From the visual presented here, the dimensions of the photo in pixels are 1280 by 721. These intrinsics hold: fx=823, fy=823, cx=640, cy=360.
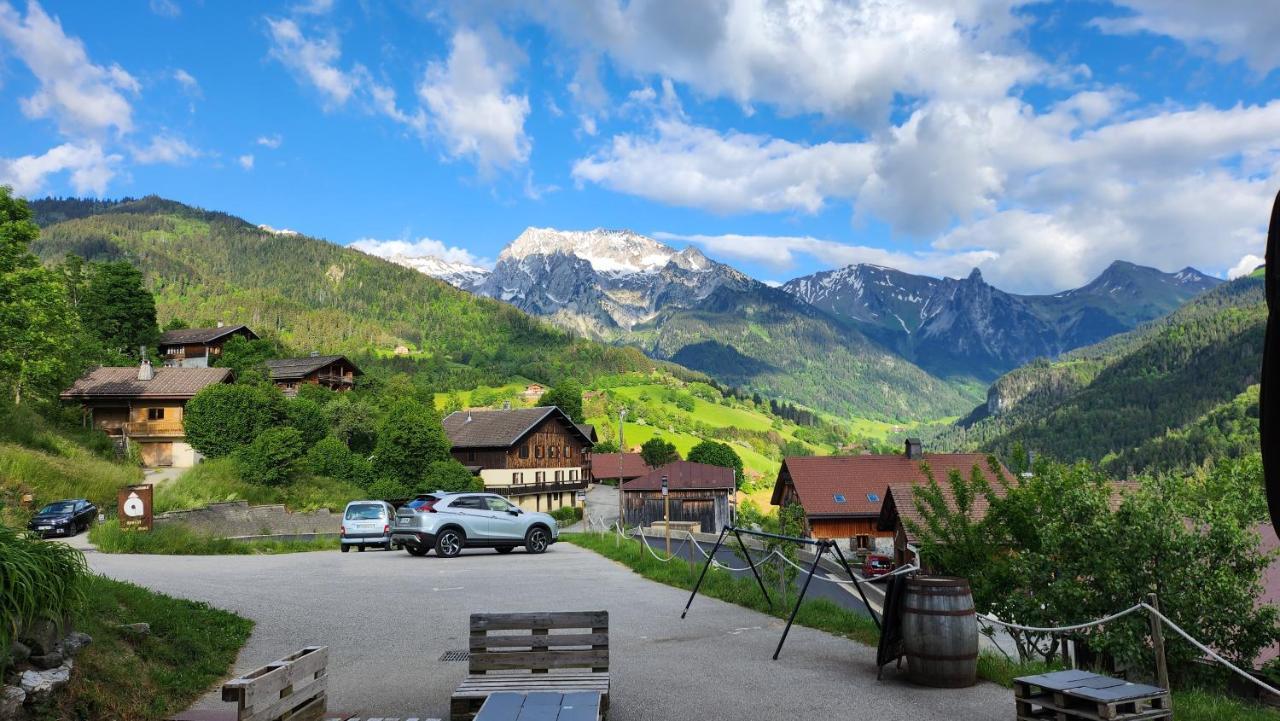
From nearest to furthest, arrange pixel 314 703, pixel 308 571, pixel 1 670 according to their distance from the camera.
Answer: pixel 1 670, pixel 314 703, pixel 308 571

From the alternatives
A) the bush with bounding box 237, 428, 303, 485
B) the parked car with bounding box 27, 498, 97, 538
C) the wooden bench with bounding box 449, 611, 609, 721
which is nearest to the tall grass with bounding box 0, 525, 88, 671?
the wooden bench with bounding box 449, 611, 609, 721

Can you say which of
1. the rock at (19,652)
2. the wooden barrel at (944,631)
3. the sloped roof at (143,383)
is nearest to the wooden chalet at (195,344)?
the sloped roof at (143,383)

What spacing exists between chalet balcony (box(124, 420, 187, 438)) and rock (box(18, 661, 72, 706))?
170 feet

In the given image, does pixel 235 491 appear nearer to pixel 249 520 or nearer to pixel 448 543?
pixel 249 520

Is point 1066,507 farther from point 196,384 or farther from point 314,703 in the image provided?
point 196,384

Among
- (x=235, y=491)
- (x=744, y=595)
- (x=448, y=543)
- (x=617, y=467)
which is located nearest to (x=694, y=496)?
(x=617, y=467)

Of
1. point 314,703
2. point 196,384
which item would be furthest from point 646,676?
point 196,384

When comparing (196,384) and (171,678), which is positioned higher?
(196,384)

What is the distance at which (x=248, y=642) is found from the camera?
35.4 feet

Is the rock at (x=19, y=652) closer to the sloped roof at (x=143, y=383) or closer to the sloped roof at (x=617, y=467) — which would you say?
the sloped roof at (x=143, y=383)

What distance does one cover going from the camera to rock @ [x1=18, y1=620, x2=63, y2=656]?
6.51 m

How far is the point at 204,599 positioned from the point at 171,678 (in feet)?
21.3

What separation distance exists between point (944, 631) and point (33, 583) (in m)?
8.14

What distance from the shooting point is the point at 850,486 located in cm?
6694
